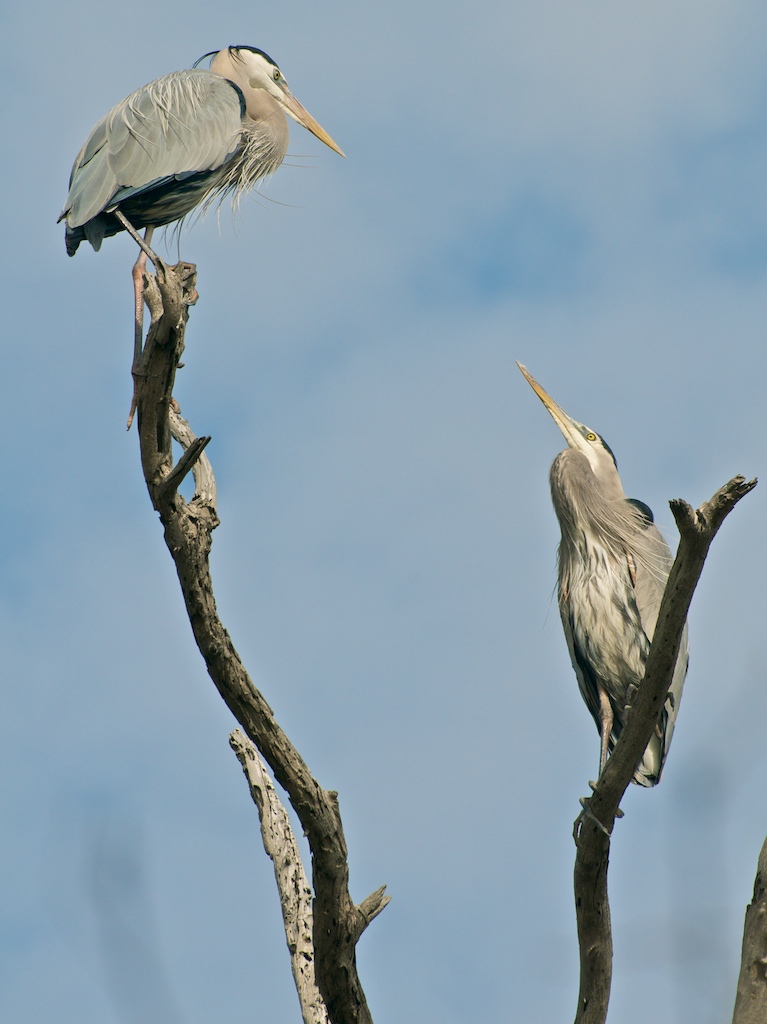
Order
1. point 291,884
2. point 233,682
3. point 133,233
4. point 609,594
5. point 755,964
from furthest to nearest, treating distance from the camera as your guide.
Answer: point 609,594
point 133,233
point 291,884
point 233,682
point 755,964

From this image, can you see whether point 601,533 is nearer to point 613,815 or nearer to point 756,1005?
point 613,815

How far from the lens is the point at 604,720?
5266 millimetres

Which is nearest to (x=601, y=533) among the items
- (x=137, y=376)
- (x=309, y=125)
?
(x=137, y=376)

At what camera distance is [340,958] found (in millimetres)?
3619

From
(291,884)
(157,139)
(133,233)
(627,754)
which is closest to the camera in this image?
(627,754)

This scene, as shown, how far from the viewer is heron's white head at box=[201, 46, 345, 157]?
260 inches

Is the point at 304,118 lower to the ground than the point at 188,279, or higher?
higher

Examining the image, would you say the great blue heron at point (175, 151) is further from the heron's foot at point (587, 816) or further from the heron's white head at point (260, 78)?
the heron's foot at point (587, 816)

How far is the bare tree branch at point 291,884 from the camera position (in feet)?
14.6

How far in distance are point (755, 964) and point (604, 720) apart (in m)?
2.01

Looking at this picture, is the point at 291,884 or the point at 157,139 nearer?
the point at 291,884

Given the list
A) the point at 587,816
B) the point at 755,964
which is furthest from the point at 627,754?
the point at 755,964

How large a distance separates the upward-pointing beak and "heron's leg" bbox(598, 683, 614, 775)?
1.40 m

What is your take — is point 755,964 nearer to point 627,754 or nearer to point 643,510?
point 627,754
